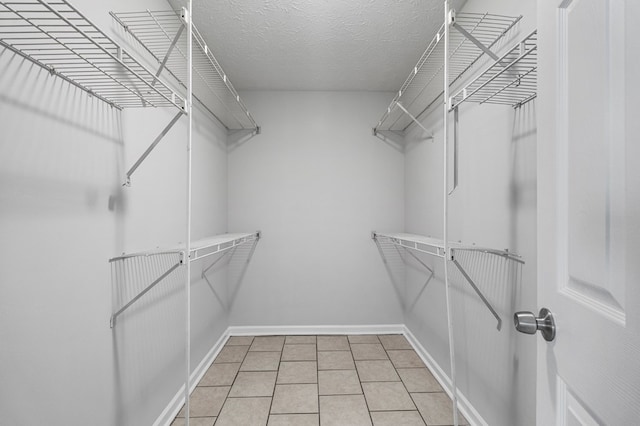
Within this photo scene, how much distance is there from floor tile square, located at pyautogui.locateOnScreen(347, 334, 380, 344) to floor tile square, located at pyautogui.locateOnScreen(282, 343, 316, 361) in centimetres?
38

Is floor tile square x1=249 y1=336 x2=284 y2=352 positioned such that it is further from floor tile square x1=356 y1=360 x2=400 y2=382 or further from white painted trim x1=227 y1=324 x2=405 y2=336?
floor tile square x1=356 y1=360 x2=400 y2=382

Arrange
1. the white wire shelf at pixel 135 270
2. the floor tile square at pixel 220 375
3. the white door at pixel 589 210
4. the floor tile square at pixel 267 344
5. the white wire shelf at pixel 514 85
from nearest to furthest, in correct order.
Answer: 1. the white door at pixel 589 210
2. the white wire shelf at pixel 514 85
3. the white wire shelf at pixel 135 270
4. the floor tile square at pixel 220 375
5. the floor tile square at pixel 267 344

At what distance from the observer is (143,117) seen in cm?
139

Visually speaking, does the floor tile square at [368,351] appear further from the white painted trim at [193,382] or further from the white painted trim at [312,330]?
the white painted trim at [193,382]

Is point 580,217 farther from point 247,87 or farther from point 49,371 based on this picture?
point 247,87

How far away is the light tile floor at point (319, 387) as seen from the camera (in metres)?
1.61

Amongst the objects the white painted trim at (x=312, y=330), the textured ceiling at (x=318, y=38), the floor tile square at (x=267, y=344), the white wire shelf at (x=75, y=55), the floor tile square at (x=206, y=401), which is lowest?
the floor tile square at (x=267, y=344)

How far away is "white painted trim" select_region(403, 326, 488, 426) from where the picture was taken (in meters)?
1.52

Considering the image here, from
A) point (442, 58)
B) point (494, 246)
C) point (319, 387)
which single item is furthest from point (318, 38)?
point (319, 387)

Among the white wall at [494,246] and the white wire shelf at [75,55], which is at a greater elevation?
the white wire shelf at [75,55]

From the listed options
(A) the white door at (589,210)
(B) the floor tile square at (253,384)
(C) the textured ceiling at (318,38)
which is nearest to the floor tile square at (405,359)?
(B) the floor tile square at (253,384)

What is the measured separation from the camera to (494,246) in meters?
1.35

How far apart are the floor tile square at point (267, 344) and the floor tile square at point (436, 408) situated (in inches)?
46.6

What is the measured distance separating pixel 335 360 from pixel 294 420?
701 mm
